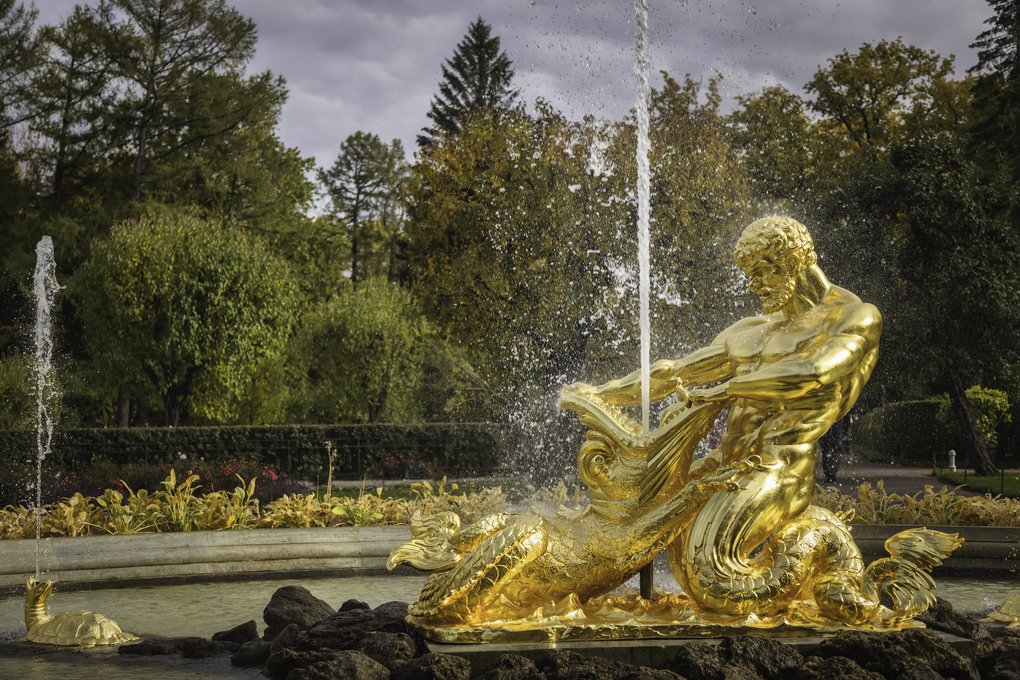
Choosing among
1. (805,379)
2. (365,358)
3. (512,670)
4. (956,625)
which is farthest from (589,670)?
(365,358)

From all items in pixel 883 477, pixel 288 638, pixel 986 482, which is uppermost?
pixel 288 638

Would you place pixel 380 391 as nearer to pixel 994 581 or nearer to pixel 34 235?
pixel 34 235

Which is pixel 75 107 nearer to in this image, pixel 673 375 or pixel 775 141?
pixel 775 141

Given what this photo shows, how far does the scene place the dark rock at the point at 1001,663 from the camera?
358cm

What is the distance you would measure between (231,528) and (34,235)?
19615 mm

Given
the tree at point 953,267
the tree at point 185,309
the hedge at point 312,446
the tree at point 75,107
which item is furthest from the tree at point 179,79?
the tree at point 953,267

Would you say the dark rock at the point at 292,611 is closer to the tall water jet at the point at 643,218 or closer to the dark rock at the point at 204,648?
the dark rock at the point at 204,648

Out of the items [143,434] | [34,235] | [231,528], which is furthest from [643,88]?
[34,235]

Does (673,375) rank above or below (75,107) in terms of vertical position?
below

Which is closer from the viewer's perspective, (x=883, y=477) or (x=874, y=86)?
(x=883, y=477)

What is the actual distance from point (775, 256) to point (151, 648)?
138 inches

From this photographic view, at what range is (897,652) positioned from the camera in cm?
338

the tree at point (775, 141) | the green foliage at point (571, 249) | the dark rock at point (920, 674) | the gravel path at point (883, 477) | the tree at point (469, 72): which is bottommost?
the gravel path at point (883, 477)

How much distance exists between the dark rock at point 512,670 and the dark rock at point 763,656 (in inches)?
29.7
